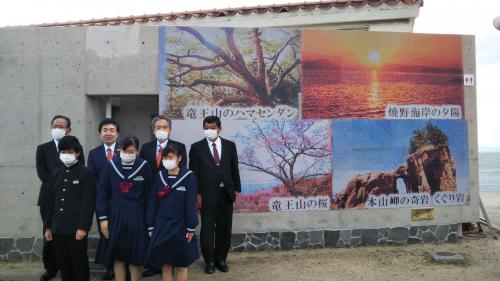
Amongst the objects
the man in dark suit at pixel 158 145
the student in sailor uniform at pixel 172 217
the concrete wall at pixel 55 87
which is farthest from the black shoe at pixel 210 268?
the man in dark suit at pixel 158 145

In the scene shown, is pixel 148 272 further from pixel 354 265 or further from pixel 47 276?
pixel 354 265

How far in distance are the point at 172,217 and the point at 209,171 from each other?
118 cm

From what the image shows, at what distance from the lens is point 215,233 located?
5223 millimetres

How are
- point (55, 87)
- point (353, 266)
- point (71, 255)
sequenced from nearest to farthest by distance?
point (71, 255)
point (353, 266)
point (55, 87)

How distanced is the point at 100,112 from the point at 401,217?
4621mm

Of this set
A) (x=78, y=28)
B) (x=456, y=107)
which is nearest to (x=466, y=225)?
(x=456, y=107)

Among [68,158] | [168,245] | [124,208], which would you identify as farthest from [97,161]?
[168,245]

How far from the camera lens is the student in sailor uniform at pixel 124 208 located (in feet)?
13.0

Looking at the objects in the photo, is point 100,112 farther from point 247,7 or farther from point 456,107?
point 456,107

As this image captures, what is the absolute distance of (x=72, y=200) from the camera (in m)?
4.00

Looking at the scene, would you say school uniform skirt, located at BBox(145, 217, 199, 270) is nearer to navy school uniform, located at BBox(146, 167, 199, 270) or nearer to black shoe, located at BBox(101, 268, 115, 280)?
navy school uniform, located at BBox(146, 167, 199, 270)

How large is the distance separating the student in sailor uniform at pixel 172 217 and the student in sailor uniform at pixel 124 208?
4.9 inches

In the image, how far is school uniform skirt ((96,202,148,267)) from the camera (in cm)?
396

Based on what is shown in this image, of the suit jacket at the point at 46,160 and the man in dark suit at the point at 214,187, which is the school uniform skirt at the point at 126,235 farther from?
the suit jacket at the point at 46,160
